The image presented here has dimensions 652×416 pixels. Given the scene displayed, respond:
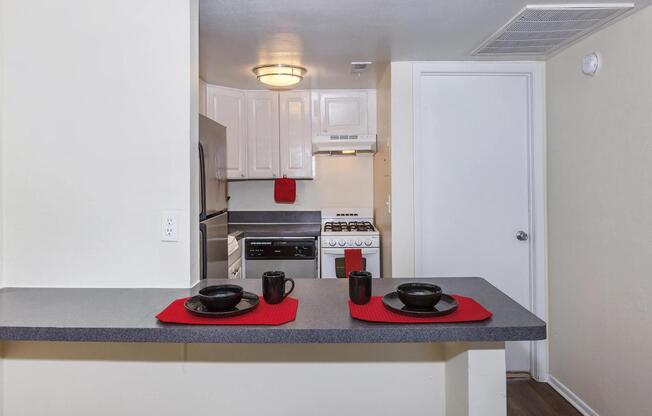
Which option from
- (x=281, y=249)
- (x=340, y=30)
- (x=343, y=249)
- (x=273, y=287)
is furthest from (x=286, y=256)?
(x=273, y=287)

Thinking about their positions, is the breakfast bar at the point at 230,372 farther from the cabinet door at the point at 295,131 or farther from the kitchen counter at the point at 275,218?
the kitchen counter at the point at 275,218

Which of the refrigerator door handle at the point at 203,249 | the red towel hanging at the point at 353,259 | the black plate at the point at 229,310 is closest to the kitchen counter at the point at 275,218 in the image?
the red towel hanging at the point at 353,259

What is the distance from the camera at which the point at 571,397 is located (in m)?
2.67

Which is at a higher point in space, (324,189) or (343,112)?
(343,112)

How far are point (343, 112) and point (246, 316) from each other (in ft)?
9.75

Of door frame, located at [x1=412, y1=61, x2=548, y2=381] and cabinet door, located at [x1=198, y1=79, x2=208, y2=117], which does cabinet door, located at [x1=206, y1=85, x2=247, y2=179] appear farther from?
door frame, located at [x1=412, y1=61, x2=548, y2=381]

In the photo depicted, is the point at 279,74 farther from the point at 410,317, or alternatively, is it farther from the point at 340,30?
the point at 410,317

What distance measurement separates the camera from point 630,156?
6.89 feet

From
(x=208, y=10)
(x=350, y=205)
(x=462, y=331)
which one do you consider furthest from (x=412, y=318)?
(x=350, y=205)

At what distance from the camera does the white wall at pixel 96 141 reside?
1610mm

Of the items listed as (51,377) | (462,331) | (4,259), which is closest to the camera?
(462,331)

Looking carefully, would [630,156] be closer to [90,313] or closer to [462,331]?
[462,331]

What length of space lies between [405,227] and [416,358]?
61.6 inches

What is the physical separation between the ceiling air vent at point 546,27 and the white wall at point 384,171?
0.71m
